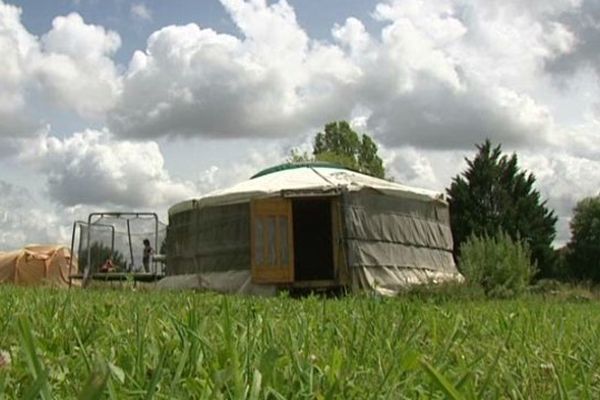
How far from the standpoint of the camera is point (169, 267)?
1277 cm

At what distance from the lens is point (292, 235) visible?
1126cm

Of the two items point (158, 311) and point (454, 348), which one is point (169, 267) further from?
point (454, 348)

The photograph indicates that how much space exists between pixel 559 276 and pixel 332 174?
1057cm

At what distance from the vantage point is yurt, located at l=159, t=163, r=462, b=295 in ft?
35.7

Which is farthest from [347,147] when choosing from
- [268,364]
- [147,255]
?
[268,364]

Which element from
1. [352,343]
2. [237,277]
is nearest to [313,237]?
[237,277]

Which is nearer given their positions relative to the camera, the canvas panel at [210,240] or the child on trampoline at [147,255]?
the canvas panel at [210,240]

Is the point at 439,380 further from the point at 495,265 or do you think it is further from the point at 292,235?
the point at 292,235

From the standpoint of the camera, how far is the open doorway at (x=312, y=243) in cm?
1345

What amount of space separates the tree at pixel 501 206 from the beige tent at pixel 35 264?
27.2 feet

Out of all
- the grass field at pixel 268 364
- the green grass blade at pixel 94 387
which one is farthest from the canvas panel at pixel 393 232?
the green grass blade at pixel 94 387

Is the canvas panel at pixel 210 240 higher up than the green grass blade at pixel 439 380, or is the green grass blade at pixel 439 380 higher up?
the canvas panel at pixel 210 240

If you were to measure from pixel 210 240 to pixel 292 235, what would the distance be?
1156 millimetres

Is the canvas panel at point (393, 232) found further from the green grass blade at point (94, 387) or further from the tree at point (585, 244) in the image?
the green grass blade at point (94, 387)
